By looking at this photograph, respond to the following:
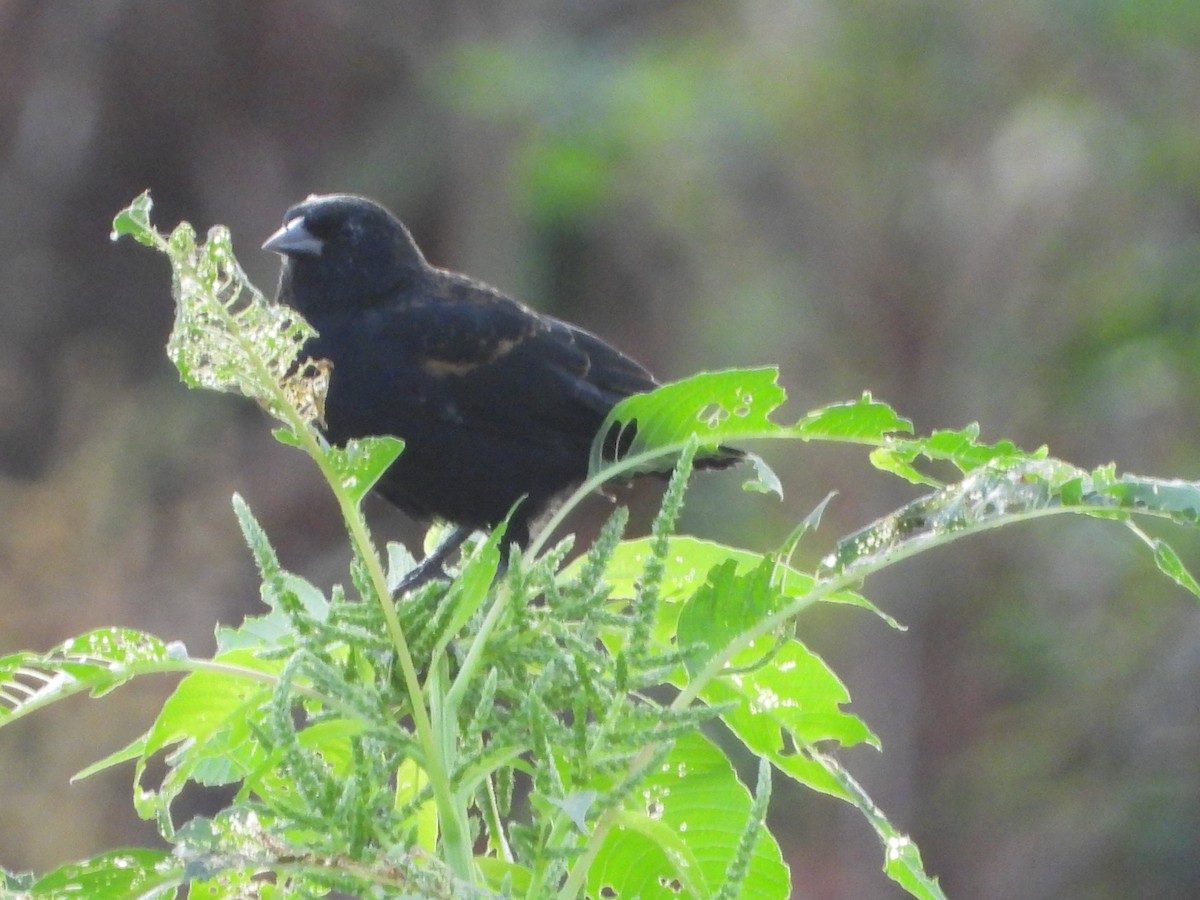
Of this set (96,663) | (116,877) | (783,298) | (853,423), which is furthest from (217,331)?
(783,298)

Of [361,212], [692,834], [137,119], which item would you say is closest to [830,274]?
[137,119]

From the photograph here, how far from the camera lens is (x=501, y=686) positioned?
1412 mm

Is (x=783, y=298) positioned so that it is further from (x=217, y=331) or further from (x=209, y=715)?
(x=217, y=331)

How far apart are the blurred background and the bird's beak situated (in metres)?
4.91

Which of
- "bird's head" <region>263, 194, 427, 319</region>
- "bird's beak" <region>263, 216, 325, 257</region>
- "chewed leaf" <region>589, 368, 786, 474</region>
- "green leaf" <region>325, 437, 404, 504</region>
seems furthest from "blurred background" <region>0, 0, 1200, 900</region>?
"green leaf" <region>325, 437, 404, 504</region>

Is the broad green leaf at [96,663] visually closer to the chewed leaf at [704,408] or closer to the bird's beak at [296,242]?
the chewed leaf at [704,408]

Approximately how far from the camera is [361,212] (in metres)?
3.36

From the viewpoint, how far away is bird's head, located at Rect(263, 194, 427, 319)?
3230 mm

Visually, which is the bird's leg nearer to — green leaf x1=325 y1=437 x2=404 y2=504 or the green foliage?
the green foliage

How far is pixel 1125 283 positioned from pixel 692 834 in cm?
811

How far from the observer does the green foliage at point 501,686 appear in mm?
1275

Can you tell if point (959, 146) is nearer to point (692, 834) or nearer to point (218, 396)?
point (218, 396)

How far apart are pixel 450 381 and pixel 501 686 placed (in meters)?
1.72

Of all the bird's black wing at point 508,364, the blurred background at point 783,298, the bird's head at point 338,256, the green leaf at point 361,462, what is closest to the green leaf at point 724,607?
the green leaf at point 361,462
